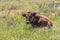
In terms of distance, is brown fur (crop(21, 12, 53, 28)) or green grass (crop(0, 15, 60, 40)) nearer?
green grass (crop(0, 15, 60, 40))

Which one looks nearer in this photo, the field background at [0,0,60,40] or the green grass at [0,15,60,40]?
the green grass at [0,15,60,40]

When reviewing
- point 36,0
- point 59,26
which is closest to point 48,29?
point 59,26

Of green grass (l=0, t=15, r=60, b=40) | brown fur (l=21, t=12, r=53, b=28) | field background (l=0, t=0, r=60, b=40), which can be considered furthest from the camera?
brown fur (l=21, t=12, r=53, b=28)

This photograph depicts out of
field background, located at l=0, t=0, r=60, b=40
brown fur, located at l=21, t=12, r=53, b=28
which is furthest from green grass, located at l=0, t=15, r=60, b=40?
brown fur, located at l=21, t=12, r=53, b=28

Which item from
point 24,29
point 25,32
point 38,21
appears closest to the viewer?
point 25,32

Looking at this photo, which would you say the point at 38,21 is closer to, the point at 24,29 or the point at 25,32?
the point at 24,29

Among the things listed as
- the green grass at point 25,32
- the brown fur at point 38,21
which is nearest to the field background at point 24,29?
the green grass at point 25,32

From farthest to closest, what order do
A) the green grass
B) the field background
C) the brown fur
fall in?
the brown fur → the field background → the green grass

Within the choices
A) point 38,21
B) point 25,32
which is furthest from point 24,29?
point 38,21

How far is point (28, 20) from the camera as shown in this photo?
1421cm

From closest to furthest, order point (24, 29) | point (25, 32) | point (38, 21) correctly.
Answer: point (25, 32), point (24, 29), point (38, 21)

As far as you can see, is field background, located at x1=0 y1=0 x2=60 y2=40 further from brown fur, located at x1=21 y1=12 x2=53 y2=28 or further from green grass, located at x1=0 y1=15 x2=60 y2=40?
brown fur, located at x1=21 y1=12 x2=53 y2=28

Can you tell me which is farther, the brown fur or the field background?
the brown fur

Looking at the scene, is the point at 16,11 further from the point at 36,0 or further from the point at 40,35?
the point at 40,35
